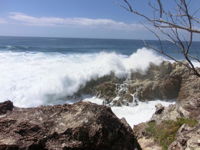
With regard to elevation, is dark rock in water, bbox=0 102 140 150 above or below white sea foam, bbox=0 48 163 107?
above

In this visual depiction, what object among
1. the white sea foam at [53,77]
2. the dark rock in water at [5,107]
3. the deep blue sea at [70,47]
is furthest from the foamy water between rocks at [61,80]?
the dark rock in water at [5,107]

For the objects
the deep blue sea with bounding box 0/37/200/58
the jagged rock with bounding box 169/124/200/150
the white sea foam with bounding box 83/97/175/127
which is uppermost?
the jagged rock with bounding box 169/124/200/150

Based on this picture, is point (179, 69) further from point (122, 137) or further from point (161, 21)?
point (161, 21)

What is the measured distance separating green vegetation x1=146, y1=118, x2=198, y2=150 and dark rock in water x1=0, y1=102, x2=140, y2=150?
179 centimetres

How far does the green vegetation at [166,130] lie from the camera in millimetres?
5886

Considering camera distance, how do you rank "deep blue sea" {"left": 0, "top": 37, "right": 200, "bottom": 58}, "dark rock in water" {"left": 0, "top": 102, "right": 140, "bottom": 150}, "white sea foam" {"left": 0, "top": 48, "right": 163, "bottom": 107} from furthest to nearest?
"deep blue sea" {"left": 0, "top": 37, "right": 200, "bottom": 58}, "white sea foam" {"left": 0, "top": 48, "right": 163, "bottom": 107}, "dark rock in water" {"left": 0, "top": 102, "right": 140, "bottom": 150}

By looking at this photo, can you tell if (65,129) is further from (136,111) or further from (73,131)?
(136,111)

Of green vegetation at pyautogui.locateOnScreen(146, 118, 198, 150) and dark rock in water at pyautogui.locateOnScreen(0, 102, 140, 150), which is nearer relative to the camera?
dark rock in water at pyautogui.locateOnScreen(0, 102, 140, 150)

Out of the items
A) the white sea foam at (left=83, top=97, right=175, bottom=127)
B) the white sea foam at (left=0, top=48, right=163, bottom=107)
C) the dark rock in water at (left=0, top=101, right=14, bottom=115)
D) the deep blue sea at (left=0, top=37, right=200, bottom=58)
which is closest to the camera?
the dark rock in water at (left=0, top=101, right=14, bottom=115)

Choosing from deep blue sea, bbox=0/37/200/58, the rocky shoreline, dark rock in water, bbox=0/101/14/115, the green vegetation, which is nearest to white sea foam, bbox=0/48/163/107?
deep blue sea, bbox=0/37/200/58

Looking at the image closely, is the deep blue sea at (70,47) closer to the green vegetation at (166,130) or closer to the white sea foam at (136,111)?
the white sea foam at (136,111)

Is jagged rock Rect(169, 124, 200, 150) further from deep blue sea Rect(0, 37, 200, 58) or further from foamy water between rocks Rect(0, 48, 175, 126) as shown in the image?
deep blue sea Rect(0, 37, 200, 58)

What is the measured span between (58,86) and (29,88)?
1630 mm

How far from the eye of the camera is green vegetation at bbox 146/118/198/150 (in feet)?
19.3
